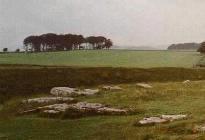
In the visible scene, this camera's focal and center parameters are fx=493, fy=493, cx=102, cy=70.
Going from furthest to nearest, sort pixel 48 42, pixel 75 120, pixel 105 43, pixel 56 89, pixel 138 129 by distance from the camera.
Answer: pixel 105 43, pixel 48 42, pixel 56 89, pixel 75 120, pixel 138 129

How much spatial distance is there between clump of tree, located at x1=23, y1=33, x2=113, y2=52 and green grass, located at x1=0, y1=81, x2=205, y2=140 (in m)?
110

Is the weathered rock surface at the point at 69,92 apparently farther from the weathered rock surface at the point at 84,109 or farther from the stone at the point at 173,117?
the stone at the point at 173,117

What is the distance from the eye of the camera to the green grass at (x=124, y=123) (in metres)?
28.3

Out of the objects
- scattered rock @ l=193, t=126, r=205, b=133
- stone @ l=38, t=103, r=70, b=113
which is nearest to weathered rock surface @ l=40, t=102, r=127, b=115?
stone @ l=38, t=103, r=70, b=113

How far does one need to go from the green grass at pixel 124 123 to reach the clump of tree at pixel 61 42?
10957cm

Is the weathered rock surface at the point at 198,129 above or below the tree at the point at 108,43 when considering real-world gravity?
below

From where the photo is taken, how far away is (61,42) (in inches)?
6142

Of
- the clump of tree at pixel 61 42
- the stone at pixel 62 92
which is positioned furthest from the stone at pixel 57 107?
the clump of tree at pixel 61 42

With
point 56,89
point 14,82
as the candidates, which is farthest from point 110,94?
point 14,82

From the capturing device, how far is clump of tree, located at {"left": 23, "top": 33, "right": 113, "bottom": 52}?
Answer: 154750 millimetres

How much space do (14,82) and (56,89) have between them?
7.40 meters

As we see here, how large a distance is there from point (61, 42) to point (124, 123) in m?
125

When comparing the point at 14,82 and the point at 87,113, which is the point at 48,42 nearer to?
the point at 14,82

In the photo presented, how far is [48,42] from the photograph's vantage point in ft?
514
